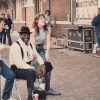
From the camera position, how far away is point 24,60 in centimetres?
923

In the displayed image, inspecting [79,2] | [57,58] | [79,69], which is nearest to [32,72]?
[79,69]

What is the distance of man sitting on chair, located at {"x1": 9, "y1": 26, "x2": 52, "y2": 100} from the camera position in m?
9.05

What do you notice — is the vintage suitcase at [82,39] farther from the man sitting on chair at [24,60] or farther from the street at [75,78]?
the man sitting on chair at [24,60]

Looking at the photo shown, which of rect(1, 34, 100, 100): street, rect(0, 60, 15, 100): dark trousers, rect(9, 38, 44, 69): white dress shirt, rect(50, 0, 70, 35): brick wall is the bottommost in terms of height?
rect(1, 34, 100, 100): street

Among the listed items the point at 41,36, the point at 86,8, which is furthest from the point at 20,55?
the point at 86,8

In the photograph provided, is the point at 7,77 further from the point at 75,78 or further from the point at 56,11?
the point at 56,11

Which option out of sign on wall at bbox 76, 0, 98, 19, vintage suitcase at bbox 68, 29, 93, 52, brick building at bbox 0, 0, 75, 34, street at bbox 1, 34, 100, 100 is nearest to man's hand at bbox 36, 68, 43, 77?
street at bbox 1, 34, 100, 100

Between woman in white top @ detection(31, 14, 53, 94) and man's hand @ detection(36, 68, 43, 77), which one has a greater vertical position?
woman in white top @ detection(31, 14, 53, 94)

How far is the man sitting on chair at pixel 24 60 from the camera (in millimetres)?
9047

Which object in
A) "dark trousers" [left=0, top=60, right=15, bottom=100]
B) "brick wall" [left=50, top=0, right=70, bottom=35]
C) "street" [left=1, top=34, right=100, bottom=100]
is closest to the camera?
"dark trousers" [left=0, top=60, right=15, bottom=100]

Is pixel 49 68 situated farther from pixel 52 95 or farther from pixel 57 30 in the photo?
pixel 57 30

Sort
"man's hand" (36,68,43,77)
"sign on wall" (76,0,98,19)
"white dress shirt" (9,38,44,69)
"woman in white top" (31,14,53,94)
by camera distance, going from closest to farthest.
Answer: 1. "white dress shirt" (9,38,44,69)
2. "man's hand" (36,68,43,77)
3. "woman in white top" (31,14,53,94)
4. "sign on wall" (76,0,98,19)

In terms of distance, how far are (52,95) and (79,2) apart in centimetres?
1333

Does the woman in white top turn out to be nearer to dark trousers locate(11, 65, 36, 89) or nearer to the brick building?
dark trousers locate(11, 65, 36, 89)
